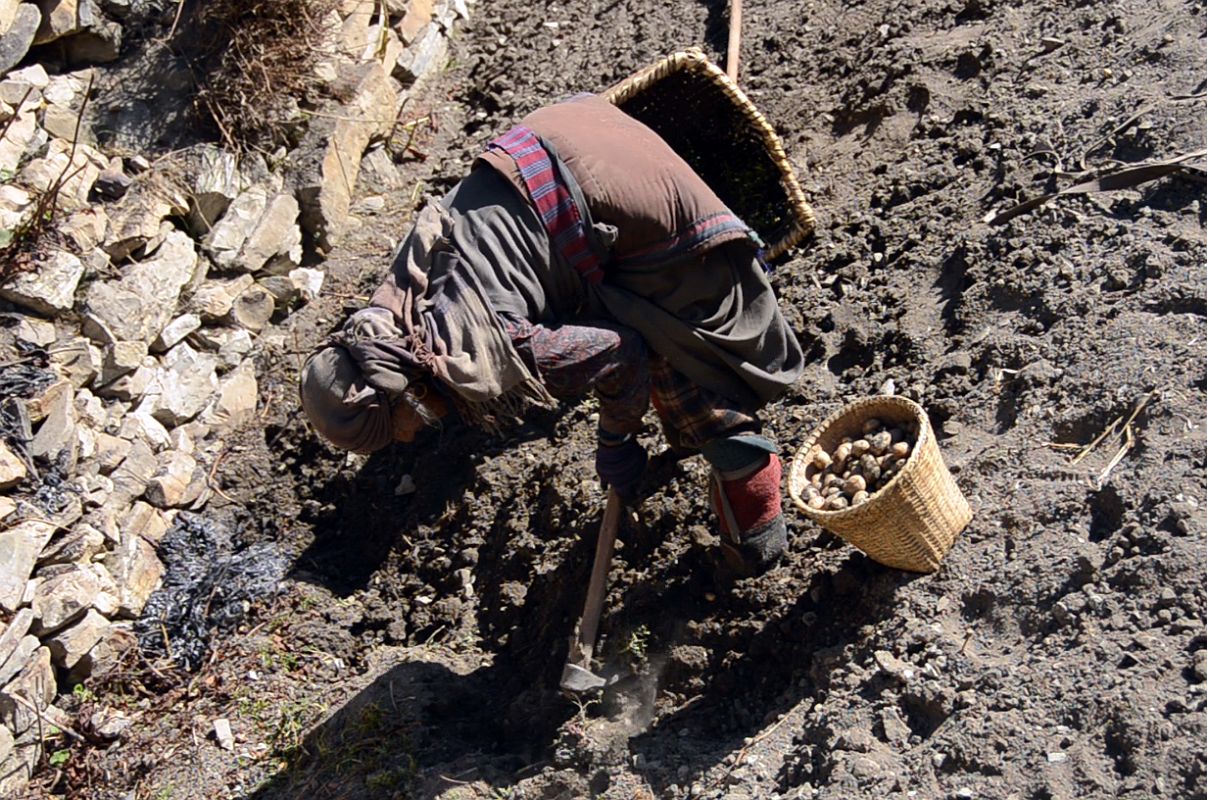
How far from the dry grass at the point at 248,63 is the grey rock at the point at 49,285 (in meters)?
0.83

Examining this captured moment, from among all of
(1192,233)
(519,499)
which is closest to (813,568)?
(519,499)

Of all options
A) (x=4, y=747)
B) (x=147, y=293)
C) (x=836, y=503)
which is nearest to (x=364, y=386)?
(x=836, y=503)

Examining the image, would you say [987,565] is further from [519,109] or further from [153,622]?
[519,109]

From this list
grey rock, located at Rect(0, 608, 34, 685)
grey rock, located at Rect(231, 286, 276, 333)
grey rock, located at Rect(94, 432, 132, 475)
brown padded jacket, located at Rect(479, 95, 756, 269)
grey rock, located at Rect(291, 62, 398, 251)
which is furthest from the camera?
grey rock, located at Rect(291, 62, 398, 251)

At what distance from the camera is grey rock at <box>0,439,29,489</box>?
3455 mm

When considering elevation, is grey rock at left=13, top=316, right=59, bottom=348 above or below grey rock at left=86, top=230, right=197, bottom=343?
above

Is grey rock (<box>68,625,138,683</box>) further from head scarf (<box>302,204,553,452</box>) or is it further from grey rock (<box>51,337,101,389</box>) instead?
head scarf (<box>302,204,553,452</box>)

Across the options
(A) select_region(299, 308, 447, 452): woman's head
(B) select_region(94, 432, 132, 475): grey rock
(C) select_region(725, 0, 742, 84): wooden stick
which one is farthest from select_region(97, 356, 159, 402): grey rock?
(C) select_region(725, 0, 742, 84): wooden stick

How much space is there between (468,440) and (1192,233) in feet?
7.04

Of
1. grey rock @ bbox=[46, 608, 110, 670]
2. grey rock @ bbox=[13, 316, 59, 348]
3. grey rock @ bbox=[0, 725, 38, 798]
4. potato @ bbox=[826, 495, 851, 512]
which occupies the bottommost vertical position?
grey rock @ bbox=[0, 725, 38, 798]

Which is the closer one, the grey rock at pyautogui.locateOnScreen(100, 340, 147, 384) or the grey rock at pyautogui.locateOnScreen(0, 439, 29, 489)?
the grey rock at pyautogui.locateOnScreen(0, 439, 29, 489)

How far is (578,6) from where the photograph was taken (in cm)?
532

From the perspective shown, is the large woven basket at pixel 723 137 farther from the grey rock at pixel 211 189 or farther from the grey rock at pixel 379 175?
the grey rock at pixel 211 189

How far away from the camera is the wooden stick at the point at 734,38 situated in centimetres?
444
